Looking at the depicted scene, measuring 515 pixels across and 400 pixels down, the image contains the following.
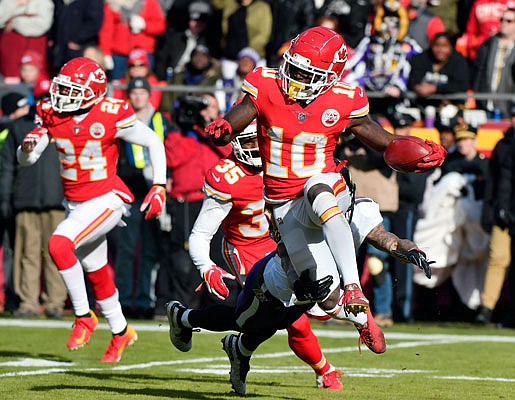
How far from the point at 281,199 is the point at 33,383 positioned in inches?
86.3

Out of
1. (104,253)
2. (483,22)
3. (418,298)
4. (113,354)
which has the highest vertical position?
(483,22)

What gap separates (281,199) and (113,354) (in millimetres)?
3133

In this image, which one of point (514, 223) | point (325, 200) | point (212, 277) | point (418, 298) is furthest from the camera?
point (418, 298)

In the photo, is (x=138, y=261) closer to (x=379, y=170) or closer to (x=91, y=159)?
(x=379, y=170)

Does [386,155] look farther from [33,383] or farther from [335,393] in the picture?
[33,383]

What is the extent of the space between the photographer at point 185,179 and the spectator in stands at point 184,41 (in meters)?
2.38

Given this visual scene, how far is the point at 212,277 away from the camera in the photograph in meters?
7.61

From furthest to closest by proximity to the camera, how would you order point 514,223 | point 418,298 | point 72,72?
point 418,298, point 514,223, point 72,72

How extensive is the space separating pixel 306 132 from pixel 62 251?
9.59 feet

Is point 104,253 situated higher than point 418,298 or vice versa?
point 104,253

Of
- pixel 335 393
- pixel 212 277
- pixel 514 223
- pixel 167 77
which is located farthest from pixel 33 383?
pixel 167 77

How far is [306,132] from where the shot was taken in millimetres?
7023

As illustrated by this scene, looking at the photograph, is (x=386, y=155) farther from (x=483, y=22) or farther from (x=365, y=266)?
(x=483, y=22)

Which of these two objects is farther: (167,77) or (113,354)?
(167,77)
